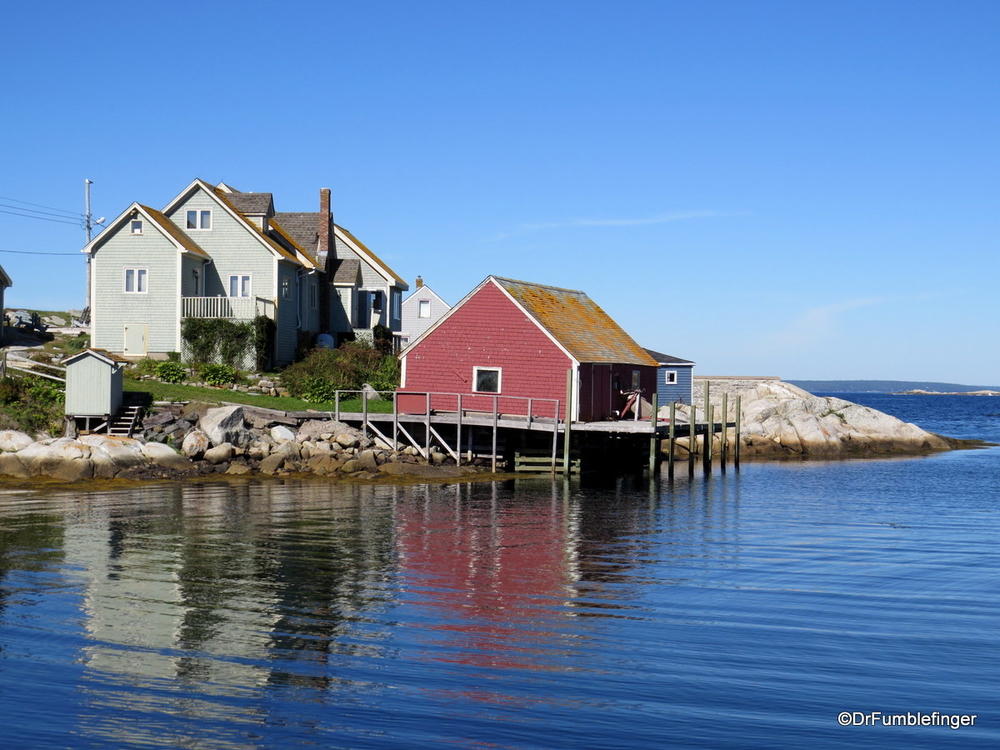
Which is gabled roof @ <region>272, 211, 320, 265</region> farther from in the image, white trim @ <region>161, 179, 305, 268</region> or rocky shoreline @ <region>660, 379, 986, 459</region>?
rocky shoreline @ <region>660, 379, 986, 459</region>

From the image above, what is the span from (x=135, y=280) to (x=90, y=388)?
13.2 meters

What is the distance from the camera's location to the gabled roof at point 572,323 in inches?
1538

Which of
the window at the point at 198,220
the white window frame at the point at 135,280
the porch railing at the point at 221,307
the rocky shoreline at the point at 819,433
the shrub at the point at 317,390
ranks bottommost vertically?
the rocky shoreline at the point at 819,433

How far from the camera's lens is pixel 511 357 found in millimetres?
39375

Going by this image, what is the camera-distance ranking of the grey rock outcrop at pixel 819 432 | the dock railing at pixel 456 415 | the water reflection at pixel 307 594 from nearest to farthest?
1. the water reflection at pixel 307 594
2. the dock railing at pixel 456 415
3. the grey rock outcrop at pixel 819 432

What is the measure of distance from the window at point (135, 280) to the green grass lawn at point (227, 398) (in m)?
6.41

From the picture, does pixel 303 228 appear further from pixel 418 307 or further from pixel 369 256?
pixel 418 307

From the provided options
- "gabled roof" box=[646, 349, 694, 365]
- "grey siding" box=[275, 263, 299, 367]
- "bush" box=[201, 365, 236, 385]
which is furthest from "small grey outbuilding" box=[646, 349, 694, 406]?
"bush" box=[201, 365, 236, 385]

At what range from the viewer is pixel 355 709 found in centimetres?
1095

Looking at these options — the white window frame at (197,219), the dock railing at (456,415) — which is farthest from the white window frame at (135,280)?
the dock railing at (456,415)

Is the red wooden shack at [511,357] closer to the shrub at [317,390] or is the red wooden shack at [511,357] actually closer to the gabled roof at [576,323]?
the gabled roof at [576,323]

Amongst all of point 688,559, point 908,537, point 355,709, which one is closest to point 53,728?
point 355,709

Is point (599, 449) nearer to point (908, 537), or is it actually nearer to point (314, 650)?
point (908, 537)

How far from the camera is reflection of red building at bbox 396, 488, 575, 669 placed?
13.6 m
